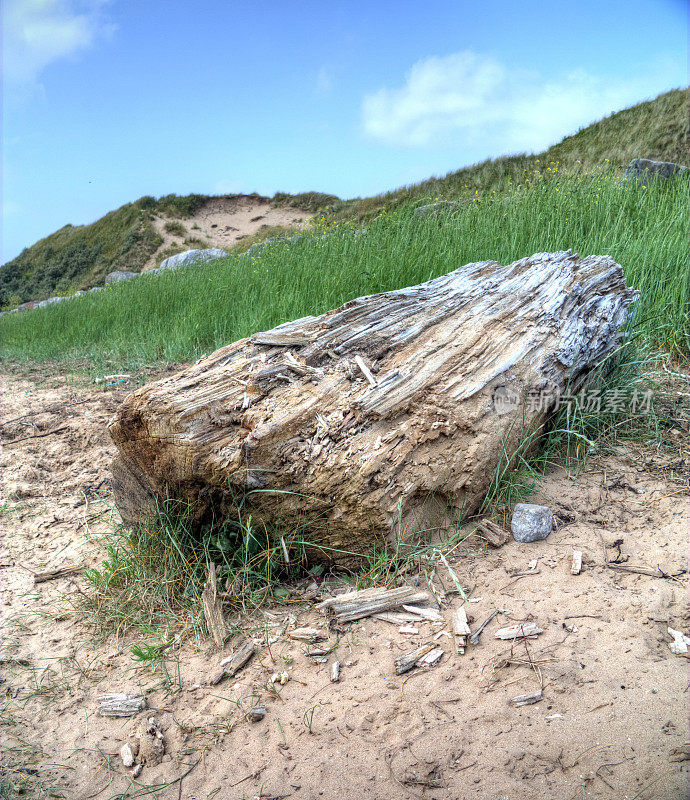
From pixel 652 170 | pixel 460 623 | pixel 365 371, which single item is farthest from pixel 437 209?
pixel 460 623

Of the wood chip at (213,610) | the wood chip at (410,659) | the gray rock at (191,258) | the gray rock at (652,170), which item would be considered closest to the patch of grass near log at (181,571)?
the wood chip at (213,610)

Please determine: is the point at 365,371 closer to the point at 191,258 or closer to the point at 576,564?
the point at 576,564

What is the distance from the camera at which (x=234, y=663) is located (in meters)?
2.03

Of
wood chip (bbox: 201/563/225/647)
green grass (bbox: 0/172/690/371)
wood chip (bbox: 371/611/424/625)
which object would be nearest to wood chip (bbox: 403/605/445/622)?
wood chip (bbox: 371/611/424/625)

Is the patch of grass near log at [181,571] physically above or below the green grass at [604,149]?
below

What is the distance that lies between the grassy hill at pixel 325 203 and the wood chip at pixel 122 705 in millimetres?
11741

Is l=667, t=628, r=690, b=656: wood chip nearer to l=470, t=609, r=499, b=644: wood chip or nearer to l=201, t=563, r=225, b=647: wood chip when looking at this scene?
l=470, t=609, r=499, b=644: wood chip

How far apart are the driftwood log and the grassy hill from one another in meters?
10.1

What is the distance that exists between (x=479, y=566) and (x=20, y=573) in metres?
2.41

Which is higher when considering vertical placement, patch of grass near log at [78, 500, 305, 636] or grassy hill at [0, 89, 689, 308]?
grassy hill at [0, 89, 689, 308]

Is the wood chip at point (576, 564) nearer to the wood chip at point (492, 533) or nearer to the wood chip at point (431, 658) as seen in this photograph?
the wood chip at point (492, 533)

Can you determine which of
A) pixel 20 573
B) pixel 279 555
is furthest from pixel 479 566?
pixel 20 573

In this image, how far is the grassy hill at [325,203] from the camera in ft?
43.9

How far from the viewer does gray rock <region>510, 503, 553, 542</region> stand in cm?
247
